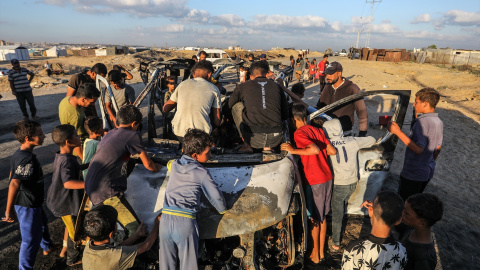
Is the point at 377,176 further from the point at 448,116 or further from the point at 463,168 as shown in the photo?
the point at 448,116

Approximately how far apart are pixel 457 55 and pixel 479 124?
2737cm

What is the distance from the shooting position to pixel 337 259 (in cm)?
324

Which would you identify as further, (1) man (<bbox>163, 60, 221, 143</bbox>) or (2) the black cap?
(2) the black cap

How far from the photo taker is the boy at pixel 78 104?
3.77 metres

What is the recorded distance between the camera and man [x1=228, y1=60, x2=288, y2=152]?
11.5ft

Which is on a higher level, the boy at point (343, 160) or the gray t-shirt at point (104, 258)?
the boy at point (343, 160)

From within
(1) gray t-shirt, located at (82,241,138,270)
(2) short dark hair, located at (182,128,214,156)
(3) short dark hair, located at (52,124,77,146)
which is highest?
(2) short dark hair, located at (182,128,214,156)

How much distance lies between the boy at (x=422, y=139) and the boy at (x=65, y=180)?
355 centimetres

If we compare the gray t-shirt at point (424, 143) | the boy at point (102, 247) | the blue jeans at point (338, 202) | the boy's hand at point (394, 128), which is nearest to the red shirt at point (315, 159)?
the blue jeans at point (338, 202)

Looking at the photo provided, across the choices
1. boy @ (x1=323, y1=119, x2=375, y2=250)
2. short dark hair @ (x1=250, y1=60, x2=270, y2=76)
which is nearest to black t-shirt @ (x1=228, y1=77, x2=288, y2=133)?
short dark hair @ (x1=250, y1=60, x2=270, y2=76)

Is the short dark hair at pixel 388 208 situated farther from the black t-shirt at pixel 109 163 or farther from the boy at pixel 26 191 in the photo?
the boy at pixel 26 191

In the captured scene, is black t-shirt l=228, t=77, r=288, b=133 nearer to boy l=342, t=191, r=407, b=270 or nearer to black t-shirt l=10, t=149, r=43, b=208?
boy l=342, t=191, r=407, b=270

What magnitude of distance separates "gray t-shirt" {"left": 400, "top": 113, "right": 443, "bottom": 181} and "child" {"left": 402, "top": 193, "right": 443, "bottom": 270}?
1.41 meters

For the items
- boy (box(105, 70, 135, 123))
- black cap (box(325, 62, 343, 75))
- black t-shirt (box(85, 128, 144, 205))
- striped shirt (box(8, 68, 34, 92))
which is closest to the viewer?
black t-shirt (box(85, 128, 144, 205))
